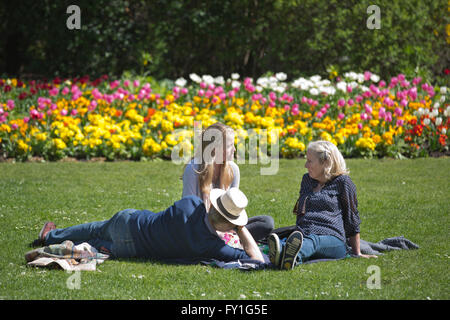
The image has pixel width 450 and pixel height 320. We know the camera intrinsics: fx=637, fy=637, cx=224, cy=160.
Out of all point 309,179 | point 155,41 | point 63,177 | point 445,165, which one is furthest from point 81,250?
point 155,41

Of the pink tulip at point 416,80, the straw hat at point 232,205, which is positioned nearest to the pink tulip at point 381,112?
the pink tulip at point 416,80

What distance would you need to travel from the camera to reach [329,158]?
180 inches

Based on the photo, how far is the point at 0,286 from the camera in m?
3.84

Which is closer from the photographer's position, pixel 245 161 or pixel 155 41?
pixel 245 161

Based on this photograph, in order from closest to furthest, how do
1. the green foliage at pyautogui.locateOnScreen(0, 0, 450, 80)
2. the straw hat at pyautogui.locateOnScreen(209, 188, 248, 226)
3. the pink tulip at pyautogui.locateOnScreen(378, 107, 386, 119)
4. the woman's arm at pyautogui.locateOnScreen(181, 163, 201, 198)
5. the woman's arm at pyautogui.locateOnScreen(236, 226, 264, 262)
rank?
the straw hat at pyautogui.locateOnScreen(209, 188, 248, 226) < the woman's arm at pyautogui.locateOnScreen(236, 226, 264, 262) < the woman's arm at pyautogui.locateOnScreen(181, 163, 201, 198) < the pink tulip at pyautogui.locateOnScreen(378, 107, 386, 119) < the green foliage at pyautogui.locateOnScreen(0, 0, 450, 80)

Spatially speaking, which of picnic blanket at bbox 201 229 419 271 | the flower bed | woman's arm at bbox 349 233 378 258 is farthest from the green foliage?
woman's arm at bbox 349 233 378 258

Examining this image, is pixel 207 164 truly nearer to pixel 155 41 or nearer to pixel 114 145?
pixel 114 145

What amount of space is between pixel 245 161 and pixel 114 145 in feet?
5.86

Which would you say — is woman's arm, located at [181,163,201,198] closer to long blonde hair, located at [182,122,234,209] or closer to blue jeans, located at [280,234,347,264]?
long blonde hair, located at [182,122,234,209]

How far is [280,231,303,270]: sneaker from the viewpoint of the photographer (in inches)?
162

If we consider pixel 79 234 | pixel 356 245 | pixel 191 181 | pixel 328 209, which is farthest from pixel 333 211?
pixel 79 234

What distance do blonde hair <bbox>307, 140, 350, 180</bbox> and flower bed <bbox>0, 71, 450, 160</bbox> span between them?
3.94m

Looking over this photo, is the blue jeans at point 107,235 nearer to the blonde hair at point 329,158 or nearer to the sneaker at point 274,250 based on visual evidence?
the sneaker at point 274,250

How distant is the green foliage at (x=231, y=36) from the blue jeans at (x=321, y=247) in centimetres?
846
